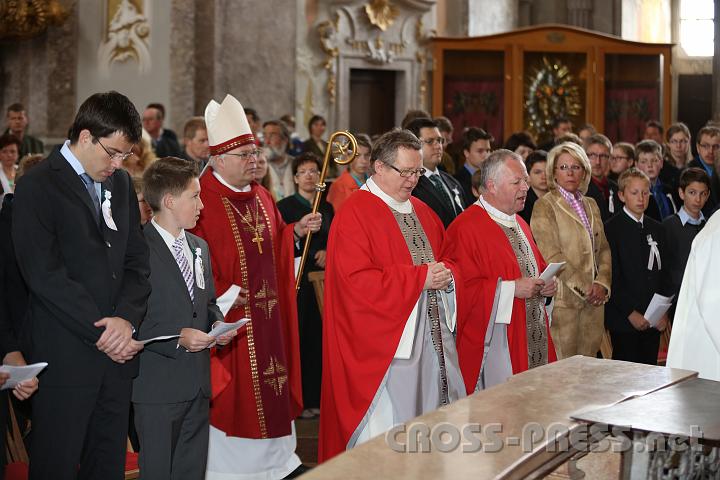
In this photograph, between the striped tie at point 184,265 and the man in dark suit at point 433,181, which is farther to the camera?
the man in dark suit at point 433,181

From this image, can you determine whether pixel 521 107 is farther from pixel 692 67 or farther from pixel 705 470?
pixel 705 470

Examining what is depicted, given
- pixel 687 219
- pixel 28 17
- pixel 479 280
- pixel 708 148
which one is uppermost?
pixel 28 17

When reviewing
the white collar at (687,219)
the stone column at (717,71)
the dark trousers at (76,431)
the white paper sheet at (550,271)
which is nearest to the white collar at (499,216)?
the white paper sheet at (550,271)

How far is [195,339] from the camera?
406 centimetres

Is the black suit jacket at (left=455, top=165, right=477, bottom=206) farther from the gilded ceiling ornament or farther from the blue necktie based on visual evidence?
the gilded ceiling ornament

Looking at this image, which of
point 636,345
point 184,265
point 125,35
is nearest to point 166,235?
point 184,265

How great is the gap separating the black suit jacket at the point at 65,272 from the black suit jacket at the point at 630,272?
3.76 m

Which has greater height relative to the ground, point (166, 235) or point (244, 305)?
point (166, 235)

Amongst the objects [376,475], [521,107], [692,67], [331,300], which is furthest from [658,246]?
[692,67]

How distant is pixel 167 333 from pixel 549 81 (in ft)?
38.9

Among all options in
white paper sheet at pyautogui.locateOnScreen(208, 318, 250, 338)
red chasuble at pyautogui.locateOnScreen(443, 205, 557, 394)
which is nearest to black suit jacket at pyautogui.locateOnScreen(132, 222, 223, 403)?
white paper sheet at pyautogui.locateOnScreen(208, 318, 250, 338)

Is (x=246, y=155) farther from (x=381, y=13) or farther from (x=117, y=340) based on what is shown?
(x=381, y=13)

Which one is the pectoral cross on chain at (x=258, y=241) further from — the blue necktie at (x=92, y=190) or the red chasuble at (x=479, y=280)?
the blue necktie at (x=92, y=190)

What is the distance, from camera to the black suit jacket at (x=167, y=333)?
4.12 metres
